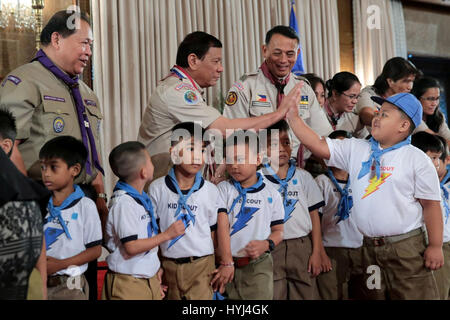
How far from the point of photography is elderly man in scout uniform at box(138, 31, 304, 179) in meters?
2.70

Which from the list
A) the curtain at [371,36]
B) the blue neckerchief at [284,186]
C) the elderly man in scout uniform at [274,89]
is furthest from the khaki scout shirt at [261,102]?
the curtain at [371,36]

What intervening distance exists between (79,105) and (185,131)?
0.54m

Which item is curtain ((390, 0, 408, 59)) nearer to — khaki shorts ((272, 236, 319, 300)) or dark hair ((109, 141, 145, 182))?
khaki shorts ((272, 236, 319, 300))

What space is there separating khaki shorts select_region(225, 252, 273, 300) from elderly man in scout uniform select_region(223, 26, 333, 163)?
3.03 feet

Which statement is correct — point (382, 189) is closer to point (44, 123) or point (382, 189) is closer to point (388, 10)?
point (44, 123)

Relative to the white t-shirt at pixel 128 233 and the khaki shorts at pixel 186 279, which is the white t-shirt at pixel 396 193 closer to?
the khaki shorts at pixel 186 279

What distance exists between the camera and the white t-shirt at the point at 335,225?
3.19 metres

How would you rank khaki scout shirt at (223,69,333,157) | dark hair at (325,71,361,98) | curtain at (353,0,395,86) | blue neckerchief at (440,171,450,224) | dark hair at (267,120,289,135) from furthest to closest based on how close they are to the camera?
curtain at (353,0,395,86) → dark hair at (325,71,361,98) → blue neckerchief at (440,171,450,224) → khaki scout shirt at (223,69,333,157) → dark hair at (267,120,289,135)

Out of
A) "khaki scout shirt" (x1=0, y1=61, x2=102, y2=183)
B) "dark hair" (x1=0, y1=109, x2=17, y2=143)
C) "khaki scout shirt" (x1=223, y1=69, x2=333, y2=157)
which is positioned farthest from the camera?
"khaki scout shirt" (x1=223, y1=69, x2=333, y2=157)

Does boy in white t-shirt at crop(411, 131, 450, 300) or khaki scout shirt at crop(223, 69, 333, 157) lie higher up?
khaki scout shirt at crop(223, 69, 333, 157)

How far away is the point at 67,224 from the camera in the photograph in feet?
7.28

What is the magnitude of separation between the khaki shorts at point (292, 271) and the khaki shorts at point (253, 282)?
22 centimetres

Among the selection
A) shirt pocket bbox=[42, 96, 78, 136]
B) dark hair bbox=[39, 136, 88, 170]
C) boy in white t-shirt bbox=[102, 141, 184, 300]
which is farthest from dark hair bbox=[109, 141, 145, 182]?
shirt pocket bbox=[42, 96, 78, 136]
